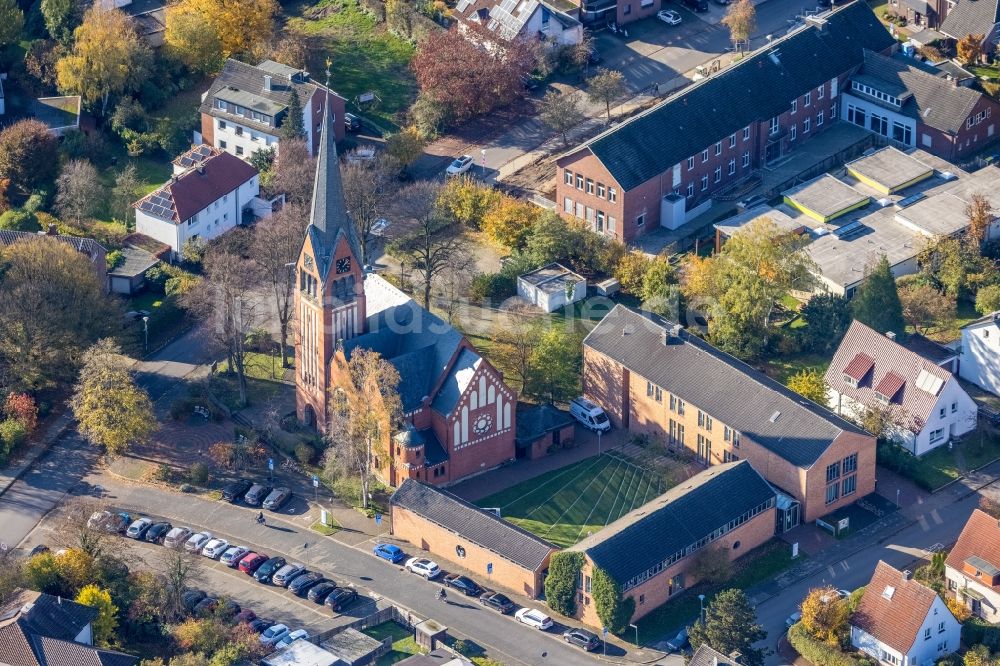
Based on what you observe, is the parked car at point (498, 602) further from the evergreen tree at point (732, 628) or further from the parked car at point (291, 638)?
the evergreen tree at point (732, 628)

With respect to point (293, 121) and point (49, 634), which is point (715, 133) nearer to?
point (293, 121)

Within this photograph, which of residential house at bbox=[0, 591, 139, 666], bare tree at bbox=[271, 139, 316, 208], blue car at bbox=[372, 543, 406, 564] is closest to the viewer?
residential house at bbox=[0, 591, 139, 666]

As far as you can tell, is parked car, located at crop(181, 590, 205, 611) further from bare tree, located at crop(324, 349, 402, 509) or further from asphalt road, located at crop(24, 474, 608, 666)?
bare tree, located at crop(324, 349, 402, 509)

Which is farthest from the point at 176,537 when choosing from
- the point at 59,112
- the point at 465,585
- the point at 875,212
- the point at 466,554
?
the point at 875,212

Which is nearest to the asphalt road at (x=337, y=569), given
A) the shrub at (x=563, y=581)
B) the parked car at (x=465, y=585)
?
the parked car at (x=465, y=585)

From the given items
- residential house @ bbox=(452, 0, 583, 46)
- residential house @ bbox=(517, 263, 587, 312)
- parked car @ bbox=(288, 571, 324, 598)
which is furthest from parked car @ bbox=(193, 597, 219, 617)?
residential house @ bbox=(452, 0, 583, 46)

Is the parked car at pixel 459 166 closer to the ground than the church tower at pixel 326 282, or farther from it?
closer to the ground
